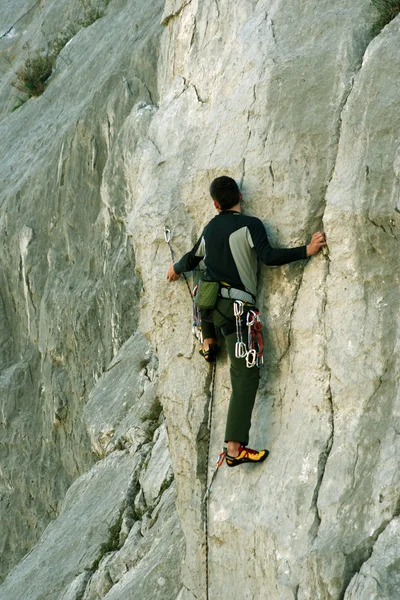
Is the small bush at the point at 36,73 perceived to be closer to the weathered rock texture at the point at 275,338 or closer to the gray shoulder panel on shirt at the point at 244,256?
the weathered rock texture at the point at 275,338

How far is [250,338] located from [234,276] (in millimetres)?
544

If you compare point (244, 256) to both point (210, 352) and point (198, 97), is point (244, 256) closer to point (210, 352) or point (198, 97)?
point (210, 352)

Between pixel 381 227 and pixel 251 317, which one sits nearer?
pixel 381 227

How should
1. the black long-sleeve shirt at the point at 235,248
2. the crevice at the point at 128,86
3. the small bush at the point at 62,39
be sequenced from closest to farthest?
1. the black long-sleeve shirt at the point at 235,248
2. the crevice at the point at 128,86
3. the small bush at the point at 62,39

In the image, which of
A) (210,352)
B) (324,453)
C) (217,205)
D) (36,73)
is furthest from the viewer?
(36,73)

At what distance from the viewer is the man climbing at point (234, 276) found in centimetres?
830

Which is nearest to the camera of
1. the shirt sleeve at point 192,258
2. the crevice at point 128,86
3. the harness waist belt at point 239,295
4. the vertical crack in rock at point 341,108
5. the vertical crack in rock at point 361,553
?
the vertical crack in rock at point 361,553

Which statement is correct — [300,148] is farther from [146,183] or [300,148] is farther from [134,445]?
[134,445]

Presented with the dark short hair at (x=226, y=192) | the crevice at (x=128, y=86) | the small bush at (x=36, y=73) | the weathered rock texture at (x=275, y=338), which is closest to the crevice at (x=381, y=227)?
the weathered rock texture at (x=275, y=338)

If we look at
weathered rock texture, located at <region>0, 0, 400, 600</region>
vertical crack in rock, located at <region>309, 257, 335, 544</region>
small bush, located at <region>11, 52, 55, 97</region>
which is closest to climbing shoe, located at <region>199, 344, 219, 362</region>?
weathered rock texture, located at <region>0, 0, 400, 600</region>

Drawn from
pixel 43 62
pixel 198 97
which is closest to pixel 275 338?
pixel 198 97

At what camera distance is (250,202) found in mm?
8594

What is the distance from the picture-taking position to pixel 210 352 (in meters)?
8.82

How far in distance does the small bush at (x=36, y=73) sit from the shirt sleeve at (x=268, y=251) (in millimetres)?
17257
